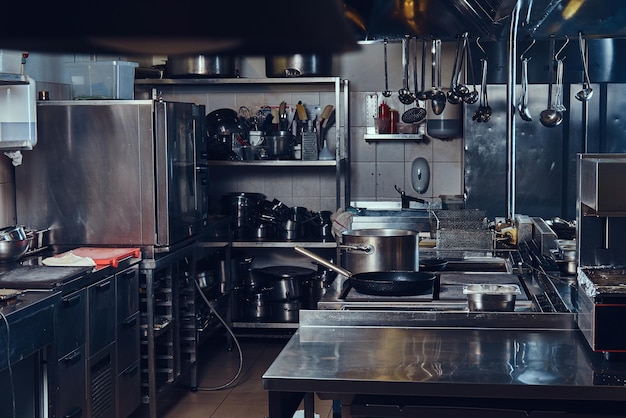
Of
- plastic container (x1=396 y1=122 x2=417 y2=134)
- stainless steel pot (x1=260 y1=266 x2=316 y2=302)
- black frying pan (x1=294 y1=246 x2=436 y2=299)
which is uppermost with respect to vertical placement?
plastic container (x1=396 y1=122 x2=417 y2=134)

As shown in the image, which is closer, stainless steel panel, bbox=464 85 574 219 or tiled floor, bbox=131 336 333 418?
tiled floor, bbox=131 336 333 418

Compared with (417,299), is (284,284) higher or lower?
lower

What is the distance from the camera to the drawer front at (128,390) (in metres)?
3.92

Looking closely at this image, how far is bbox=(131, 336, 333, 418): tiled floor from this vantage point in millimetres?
4449

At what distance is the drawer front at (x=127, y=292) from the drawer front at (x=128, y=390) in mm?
269

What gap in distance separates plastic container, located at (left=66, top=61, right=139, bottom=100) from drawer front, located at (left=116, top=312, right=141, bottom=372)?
1173 mm

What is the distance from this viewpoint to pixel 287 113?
20.2 ft

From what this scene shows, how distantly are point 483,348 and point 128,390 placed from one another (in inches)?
85.1

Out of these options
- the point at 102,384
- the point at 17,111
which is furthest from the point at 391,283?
the point at 17,111

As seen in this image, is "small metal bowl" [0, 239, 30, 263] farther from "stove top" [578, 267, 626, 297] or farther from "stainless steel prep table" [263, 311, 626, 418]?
"stove top" [578, 267, 626, 297]

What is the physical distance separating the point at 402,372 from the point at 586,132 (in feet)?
13.1

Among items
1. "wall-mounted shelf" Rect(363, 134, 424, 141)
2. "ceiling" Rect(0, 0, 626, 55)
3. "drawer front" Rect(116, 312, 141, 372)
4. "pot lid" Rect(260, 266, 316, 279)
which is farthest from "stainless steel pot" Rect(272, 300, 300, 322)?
"ceiling" Rect(0, 0, 626, 55)

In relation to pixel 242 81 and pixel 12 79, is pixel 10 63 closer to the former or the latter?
pixel 12 79

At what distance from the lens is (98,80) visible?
4.43 metres
